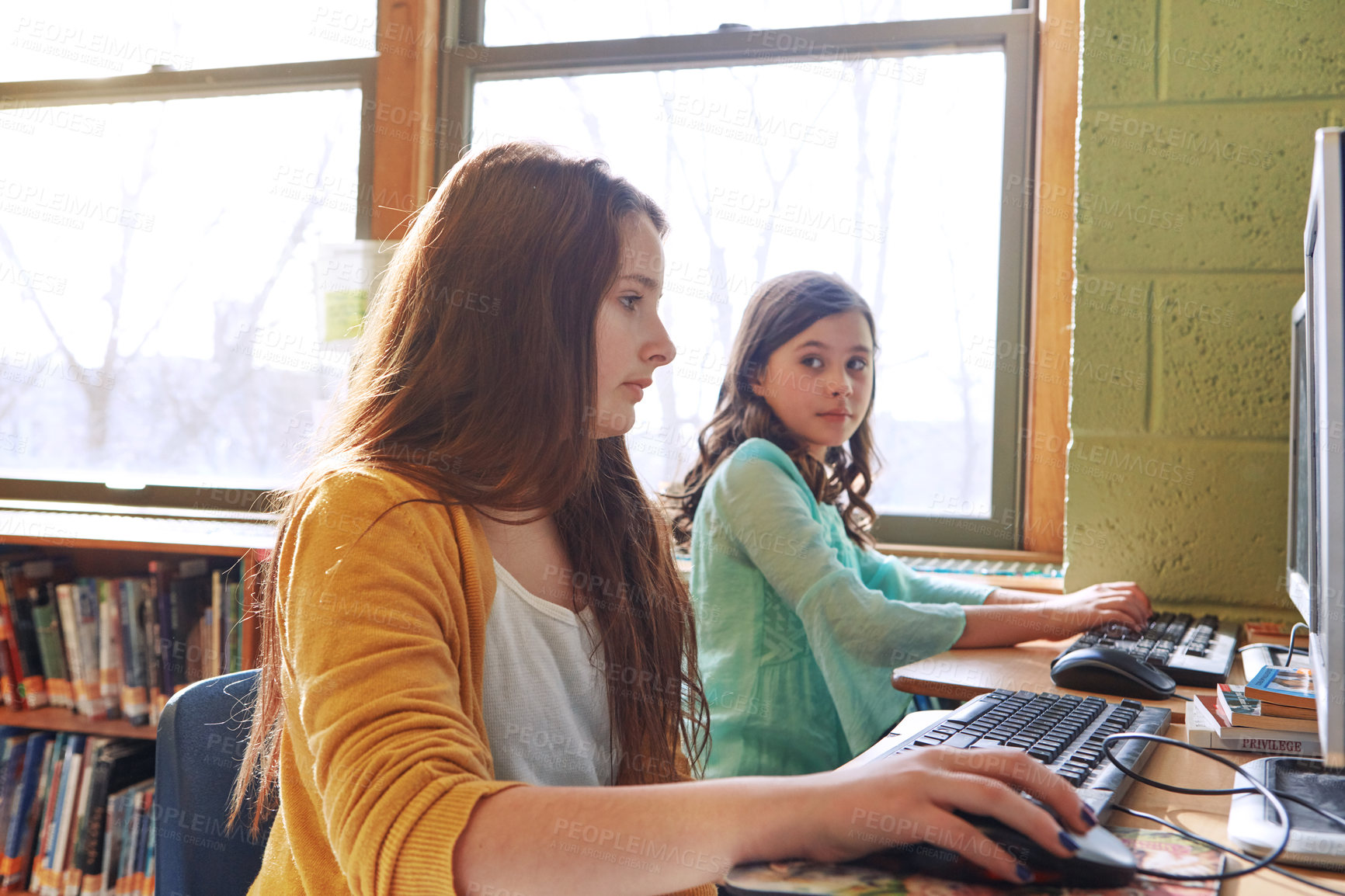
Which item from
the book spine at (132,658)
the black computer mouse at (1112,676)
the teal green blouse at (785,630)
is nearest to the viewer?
the black computer mouse at (1112,676)

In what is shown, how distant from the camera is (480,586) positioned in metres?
0.78

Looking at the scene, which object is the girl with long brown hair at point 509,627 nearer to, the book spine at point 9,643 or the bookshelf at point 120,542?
the bookshelf at point 120,542

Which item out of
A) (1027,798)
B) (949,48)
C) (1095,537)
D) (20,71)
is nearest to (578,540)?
(1027,798)

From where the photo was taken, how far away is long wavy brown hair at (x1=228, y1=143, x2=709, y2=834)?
814 mm

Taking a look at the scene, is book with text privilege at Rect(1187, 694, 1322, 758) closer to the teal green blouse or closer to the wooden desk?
the wooden desk

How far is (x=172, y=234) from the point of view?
253 cm

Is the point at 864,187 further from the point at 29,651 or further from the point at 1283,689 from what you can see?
the point at 29,651

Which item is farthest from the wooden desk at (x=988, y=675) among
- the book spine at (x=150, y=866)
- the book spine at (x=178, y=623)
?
the book spine at (x=150, y=866)

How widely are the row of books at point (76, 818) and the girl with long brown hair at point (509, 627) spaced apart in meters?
1.34

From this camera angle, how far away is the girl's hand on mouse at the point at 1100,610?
1419mm

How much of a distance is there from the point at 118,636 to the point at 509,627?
1.52 metres

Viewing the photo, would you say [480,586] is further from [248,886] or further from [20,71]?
[20,71]

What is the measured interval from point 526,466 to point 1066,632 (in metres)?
0.94

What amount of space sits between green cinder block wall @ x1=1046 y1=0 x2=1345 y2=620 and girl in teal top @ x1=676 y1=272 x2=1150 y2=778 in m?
0.26
